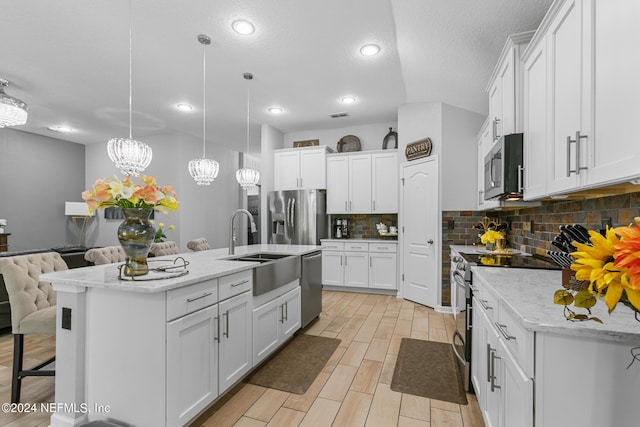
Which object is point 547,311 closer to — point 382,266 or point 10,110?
point 382,266

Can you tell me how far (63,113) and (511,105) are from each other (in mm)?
6200

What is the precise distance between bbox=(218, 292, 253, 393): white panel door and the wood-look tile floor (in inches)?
7.2

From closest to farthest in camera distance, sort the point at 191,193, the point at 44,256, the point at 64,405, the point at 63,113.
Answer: the point at 64,405 < the point at 44,256 < the point at 63,113 < the point at 191,193

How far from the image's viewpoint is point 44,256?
2246mm

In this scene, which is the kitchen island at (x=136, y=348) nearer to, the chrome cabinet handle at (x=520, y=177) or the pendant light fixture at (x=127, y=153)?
the pendant light fixture at (x=127, y=153)

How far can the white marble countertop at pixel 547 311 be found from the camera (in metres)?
0.88

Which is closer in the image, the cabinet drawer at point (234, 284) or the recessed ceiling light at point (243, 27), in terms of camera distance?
the cabinet drawer at point (234, 284)

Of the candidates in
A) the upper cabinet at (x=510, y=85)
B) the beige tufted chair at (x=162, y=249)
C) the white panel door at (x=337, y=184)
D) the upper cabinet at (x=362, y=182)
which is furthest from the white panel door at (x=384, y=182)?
the beige tufted chair at (x=162, y=249)

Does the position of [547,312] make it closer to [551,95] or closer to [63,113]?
[551,95]

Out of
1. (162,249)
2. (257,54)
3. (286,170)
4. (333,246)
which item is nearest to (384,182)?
(333,246)

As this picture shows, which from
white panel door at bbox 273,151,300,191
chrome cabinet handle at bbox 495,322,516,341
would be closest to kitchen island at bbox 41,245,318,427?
chrome cabinet handle at bbox 495,322,516,341

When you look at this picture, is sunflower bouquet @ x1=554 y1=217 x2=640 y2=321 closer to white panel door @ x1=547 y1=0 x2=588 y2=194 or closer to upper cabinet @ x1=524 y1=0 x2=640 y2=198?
upper cabinet @ x1=524 y1=0 x2=640 y2=198

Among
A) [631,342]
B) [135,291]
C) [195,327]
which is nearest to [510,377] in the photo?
[631,342]

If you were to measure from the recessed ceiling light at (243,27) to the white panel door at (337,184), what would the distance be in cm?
274
